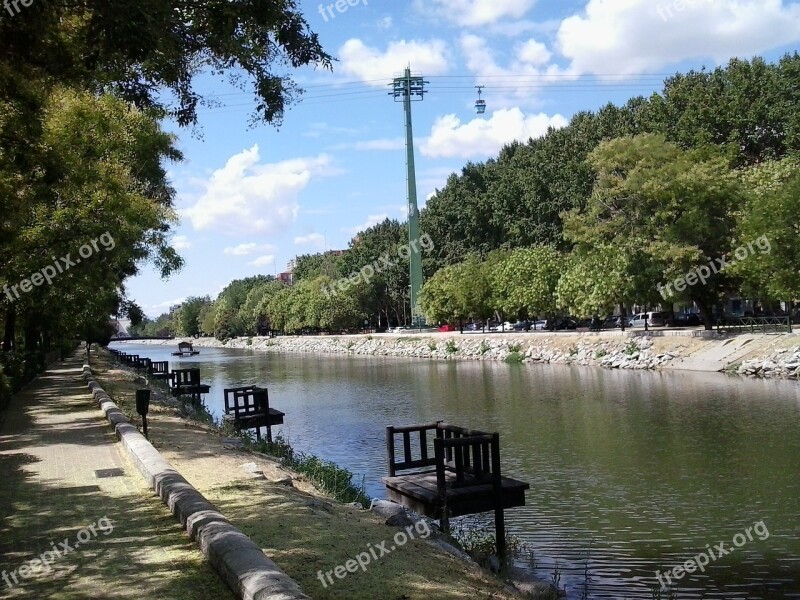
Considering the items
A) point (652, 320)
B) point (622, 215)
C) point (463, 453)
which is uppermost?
point (622, 215)

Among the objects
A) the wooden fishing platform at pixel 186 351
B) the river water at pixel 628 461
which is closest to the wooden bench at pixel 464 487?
the river water at pixel 628 461

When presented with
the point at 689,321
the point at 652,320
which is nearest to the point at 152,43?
the point at 689,321

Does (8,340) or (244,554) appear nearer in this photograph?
(244,554)

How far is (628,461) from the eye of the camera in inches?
651

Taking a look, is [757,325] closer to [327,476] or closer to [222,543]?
[327,476]

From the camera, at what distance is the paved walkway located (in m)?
6.45

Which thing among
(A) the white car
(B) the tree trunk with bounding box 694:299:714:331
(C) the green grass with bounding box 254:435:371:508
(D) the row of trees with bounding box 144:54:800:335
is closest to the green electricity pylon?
(D) the row of trees with bounding box 144:54:800:335

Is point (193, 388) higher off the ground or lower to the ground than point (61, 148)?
lower

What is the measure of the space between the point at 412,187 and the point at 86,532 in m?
70.9

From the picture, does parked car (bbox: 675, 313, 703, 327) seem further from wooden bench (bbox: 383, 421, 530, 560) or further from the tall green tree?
wooden bench (bbox: 383, 421, 530, 560)

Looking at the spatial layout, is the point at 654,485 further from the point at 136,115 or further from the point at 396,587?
the point at 136,115

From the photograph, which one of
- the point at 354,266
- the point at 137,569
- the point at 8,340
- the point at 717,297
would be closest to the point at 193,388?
the point at 8,340

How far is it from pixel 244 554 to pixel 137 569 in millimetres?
1269

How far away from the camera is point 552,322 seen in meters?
63.7
